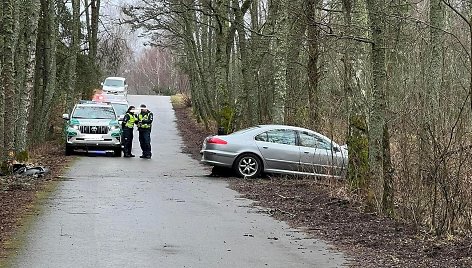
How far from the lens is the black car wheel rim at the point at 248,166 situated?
2016 cm

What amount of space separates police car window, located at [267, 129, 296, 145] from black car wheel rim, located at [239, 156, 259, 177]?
72 centimetres

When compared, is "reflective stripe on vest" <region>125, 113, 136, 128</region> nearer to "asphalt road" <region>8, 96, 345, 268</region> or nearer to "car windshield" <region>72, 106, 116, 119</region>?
"car windshield" <region>72, 106, 116, 119</region>

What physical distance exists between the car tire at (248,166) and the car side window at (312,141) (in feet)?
4.14

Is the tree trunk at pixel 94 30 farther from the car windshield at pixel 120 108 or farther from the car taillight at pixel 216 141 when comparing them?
the car taillight at pixel 216 141

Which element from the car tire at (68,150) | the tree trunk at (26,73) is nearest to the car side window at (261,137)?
the tree trunk at (26,73)

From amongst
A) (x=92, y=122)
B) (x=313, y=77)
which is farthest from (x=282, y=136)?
(x=92, y=122)

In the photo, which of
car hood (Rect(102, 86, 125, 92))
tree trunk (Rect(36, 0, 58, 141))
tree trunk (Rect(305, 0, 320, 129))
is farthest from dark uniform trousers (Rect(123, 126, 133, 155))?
car hood (Rect(102, 86, 125, 92))

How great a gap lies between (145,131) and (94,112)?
2.86 meters

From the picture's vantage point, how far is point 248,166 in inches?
794

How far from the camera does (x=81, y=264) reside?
8.89 m

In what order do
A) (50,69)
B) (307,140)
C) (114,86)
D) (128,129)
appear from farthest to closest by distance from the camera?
(114,86), (50,69), (128,129), (307,140)

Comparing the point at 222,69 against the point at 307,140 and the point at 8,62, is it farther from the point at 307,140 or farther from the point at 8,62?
the point at 8,62

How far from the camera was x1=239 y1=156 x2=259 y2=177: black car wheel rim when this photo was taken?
2016 cm

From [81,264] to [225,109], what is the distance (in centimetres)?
2022
